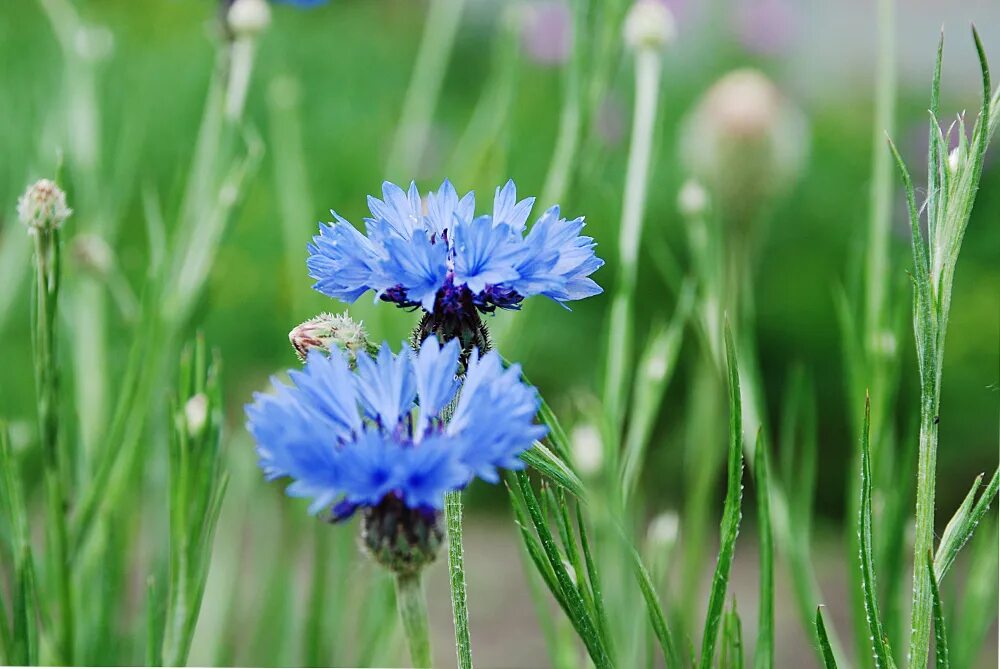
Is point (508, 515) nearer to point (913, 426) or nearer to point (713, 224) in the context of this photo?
point (713, 224)

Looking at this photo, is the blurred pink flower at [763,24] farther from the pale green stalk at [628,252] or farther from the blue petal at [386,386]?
the blue petal at [386,386]

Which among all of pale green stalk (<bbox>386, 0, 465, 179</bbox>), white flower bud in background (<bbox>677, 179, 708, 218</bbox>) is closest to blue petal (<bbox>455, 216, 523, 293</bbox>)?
white flower bud in background (<bbox>677, 179, 708, 218</bbox>)

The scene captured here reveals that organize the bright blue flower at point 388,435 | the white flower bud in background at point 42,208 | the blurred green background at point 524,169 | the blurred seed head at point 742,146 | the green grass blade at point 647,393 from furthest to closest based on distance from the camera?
1. the blurred seed head at point 742,146
2. the blurred green background at point 524,169
3. the green grass blade at point 647,393
4. the white flower bud in background at point 42,208
5. the bright blue flower at point 388,435

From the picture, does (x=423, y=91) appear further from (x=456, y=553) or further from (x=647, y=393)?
(x=456, y=553)

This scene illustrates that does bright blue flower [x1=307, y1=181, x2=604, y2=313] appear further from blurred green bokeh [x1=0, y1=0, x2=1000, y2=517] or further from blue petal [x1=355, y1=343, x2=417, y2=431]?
blurred green bokeh [x1=0, y1=0, x2=1000, y2=517]

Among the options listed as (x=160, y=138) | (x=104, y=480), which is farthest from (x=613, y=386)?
(x=160, y=138)

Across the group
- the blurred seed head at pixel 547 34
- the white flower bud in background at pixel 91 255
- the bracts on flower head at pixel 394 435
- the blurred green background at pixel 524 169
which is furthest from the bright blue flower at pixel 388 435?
the blurred seed head at pixel 547 34

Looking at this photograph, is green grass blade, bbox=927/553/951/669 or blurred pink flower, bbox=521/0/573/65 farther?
blurred pink flower, bbox=521/0/573/65
